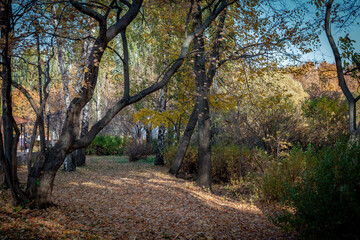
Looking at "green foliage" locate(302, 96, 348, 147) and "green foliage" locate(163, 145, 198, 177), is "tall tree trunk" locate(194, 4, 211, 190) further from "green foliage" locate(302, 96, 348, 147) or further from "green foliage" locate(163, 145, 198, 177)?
"green foliage" locate(302, 96, 348, 147)

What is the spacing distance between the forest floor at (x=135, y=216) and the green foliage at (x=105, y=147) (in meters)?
11.5

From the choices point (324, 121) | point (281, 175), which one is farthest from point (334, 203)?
point (324, 121)

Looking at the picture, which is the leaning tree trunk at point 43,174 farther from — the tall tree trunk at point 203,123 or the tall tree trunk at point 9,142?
the tall tree trunk at point 203,123

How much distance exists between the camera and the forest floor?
13.2 feet

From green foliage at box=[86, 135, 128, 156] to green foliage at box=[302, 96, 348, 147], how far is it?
12345 millimetres

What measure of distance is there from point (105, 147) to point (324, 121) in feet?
43.7

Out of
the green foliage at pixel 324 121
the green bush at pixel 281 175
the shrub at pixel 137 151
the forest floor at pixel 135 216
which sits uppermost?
the green foliage at pixel 324 121

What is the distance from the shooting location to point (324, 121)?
1116 centimetres

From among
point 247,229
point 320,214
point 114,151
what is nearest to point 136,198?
point 247,229

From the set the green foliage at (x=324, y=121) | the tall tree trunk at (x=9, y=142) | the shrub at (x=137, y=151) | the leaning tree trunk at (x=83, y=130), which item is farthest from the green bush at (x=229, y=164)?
the tall tree trunk at (x=9, y=142)

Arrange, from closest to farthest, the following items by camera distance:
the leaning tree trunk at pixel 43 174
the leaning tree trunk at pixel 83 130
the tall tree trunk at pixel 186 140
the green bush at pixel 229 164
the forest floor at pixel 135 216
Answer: the forest floor at pixel 135 216 → the leaning tree trunk at pixel 43 174 → the green bush at pixel 229 164 → the tall tree trunk at pixel 186 140 → the leaning tree trunk at pixel 83 130

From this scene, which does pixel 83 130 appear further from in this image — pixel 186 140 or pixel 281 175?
pixel 281 175

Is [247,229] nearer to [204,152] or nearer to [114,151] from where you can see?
[204,152]

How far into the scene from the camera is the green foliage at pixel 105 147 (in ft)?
61.7
